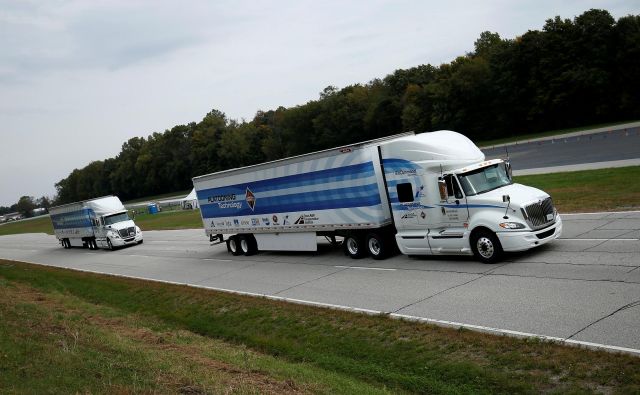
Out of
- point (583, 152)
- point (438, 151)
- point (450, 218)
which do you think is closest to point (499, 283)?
point (450, 218)

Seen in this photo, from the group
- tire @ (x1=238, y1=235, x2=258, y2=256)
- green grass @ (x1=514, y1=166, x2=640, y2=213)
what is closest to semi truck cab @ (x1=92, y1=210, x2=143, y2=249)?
tire @ (x1=238, y1=235, x2=258, y2=256)

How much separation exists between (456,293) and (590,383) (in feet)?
18.9

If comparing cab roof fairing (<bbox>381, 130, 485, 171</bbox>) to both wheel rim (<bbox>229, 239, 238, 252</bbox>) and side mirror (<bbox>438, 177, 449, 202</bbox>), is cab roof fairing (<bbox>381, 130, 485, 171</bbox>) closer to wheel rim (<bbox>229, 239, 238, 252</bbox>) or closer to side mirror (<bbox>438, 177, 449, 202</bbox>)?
side mirror (<bbox>438, 177, 449, 202</bbox>)

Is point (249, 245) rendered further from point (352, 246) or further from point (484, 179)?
point (484, 179)

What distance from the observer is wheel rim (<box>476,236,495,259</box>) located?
1591 cm

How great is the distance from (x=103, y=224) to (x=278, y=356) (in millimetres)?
32385

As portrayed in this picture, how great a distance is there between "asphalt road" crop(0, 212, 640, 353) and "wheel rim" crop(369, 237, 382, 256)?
606mm

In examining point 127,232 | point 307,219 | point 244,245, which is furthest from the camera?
point 127,232

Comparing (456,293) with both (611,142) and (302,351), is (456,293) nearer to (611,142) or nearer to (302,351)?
(302,351)

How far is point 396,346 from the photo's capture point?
1077 cm

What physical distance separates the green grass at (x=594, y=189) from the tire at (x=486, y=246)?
22.7ft

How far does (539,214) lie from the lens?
15.6 m

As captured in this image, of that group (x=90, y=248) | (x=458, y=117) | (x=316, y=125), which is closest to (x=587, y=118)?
(x=458, y=117)

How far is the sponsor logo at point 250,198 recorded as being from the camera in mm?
24922
